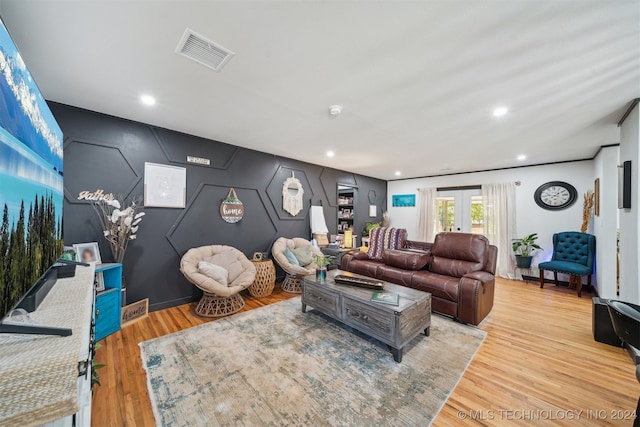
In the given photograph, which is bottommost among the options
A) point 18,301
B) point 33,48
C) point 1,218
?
point 18,301

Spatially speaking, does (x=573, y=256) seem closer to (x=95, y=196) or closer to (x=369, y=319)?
(x=369, y=319)

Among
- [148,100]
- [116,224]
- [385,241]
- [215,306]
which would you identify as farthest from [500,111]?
[116,224]

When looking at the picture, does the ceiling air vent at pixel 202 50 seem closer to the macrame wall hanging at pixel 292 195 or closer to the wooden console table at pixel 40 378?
the wooden console table at pixel 40 378

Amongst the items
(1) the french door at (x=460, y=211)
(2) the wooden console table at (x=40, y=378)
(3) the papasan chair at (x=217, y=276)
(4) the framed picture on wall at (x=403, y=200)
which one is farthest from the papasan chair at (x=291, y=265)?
(1) the french door at (x=460, y=211)

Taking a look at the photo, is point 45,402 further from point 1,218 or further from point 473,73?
point 473,73

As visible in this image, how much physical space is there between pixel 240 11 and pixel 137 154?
2.46m

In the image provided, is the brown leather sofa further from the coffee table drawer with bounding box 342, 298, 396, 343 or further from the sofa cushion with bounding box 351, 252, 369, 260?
the coffee table drawer with bounding box 342, 298, 396, 343

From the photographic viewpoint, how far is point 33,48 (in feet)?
5.27

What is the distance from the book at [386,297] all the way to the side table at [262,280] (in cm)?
179

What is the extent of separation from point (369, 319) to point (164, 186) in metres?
3.00

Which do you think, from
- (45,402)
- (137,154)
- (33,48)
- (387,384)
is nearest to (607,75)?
(387,384)

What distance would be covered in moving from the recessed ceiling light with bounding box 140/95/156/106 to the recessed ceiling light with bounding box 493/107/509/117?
341 cm

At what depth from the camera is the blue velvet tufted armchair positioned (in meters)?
3.78

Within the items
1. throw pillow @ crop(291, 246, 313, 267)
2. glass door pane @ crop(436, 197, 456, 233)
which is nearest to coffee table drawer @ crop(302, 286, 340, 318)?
throw pillow @ crop(291, 246, 313, 267)
